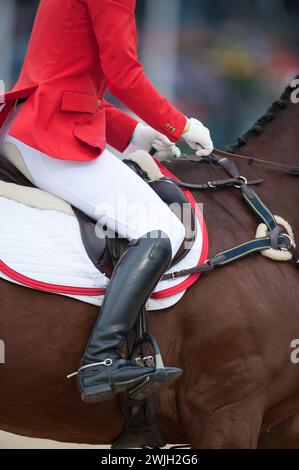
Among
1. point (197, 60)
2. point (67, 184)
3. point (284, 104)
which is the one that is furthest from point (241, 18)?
point (67, 184)

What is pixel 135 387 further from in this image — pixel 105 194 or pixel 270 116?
pixel 270 116

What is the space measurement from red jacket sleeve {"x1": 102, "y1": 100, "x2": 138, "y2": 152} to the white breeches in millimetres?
650

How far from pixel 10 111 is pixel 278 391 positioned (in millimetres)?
1938

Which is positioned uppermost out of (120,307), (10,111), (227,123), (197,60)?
(10,111)

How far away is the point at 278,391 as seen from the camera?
4.06 m

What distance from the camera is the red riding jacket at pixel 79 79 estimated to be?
3760mm

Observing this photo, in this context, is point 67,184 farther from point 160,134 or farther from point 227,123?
point 227,123

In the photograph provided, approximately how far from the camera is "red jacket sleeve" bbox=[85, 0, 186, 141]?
3.73m

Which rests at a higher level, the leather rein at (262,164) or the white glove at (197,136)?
the white glove at (197,136)

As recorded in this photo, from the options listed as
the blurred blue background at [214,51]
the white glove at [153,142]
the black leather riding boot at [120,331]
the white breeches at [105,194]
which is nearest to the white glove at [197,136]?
the white glove at [153,142]

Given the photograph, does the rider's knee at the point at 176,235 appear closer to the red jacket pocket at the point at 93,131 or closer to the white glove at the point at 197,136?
the white glove at the point at 197,136

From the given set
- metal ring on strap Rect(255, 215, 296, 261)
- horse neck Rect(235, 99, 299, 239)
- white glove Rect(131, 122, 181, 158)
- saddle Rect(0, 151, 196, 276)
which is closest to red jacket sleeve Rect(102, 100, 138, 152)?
white glove Rect(131, 122, 181, 158)

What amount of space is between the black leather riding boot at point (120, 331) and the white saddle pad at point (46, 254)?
14cm

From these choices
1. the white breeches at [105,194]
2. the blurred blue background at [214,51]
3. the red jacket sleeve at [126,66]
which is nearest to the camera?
the red jacket sleeve at [126,66]
